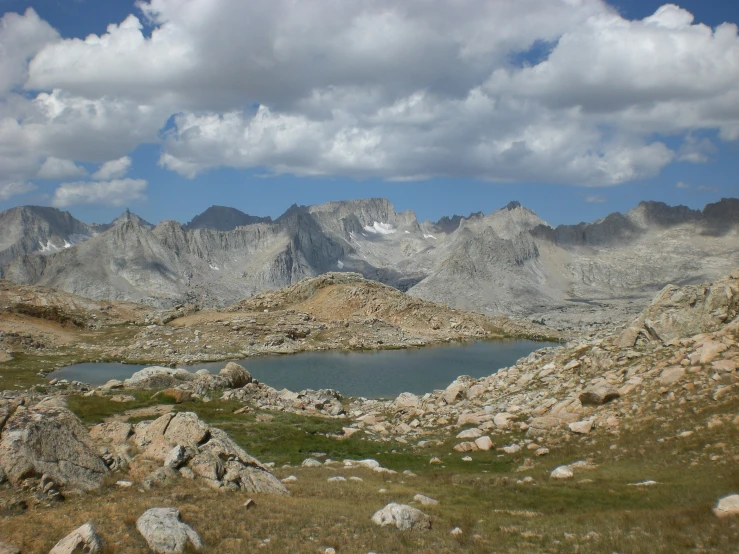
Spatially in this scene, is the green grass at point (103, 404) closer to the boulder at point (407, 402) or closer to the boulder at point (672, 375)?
the boulder at point (407, 402)

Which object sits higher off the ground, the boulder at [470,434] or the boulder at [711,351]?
the boulder at [711,351]

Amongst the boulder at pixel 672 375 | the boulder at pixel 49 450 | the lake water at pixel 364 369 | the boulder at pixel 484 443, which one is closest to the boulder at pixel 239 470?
the boulder at pixel 49 450

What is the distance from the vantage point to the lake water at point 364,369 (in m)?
75.5

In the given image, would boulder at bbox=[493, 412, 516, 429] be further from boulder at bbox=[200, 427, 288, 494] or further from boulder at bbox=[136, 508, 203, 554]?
boulder at bbox=[136, 508, 203, 554]

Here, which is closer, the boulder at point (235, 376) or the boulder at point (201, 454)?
the boulder at point (201, 454)

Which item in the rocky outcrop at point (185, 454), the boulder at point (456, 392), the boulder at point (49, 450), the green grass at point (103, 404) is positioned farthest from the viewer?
the boulder at point (456, 392)

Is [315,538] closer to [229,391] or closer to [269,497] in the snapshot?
[269,497]

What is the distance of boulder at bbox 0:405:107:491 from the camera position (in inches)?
692

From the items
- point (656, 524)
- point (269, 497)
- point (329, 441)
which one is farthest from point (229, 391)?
point (656, 524)

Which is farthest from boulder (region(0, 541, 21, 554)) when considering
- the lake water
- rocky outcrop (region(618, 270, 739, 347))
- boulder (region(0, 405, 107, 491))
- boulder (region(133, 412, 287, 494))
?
the lake water

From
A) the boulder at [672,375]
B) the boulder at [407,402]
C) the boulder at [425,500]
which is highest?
the boulder at [672,375]

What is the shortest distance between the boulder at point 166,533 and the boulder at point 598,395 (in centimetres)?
2426

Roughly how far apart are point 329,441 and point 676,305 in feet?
87.1

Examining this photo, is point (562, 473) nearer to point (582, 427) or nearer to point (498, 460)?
point (498, 460)
